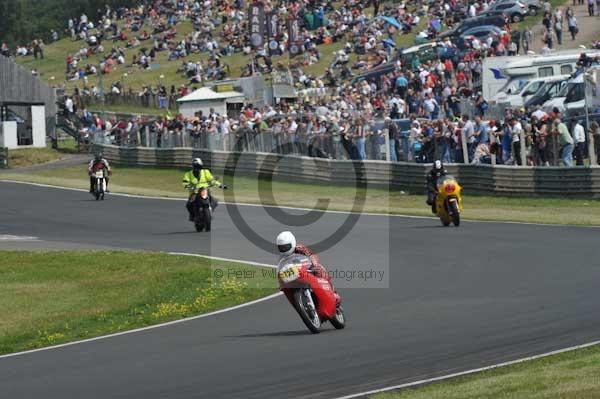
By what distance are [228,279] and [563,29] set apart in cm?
3285

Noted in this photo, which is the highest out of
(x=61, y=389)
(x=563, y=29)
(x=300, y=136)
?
(x=563, y=29)

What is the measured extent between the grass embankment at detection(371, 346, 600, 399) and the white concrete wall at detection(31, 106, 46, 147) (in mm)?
48651

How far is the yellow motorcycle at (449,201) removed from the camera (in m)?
24.5

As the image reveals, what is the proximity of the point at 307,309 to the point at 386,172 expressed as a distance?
2080 cm

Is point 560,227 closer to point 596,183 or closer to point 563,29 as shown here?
point 596,183

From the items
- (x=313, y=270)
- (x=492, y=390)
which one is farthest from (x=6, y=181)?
(x=492, y=390)

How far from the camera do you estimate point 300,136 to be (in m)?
38.1

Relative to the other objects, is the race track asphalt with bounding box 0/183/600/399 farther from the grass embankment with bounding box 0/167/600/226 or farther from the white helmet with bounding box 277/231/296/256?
the grass embankment with bounding box 0/167/600/226

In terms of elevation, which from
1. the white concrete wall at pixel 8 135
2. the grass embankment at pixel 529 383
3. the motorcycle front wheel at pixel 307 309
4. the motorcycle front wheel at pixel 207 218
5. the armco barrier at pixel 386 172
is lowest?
the grass embankment at pixel 529 383

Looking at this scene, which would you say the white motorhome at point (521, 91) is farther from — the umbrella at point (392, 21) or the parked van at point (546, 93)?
the umbrella at point (392, 21)

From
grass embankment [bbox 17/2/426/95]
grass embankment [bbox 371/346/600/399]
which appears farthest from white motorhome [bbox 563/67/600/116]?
grass embankment [bbox 17/2/426/95]

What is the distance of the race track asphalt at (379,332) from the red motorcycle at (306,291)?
0.23 m

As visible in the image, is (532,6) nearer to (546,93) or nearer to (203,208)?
(546,93)

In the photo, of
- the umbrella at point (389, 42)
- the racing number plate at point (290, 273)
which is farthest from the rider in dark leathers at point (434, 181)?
the umbrella at point (389, 42)
